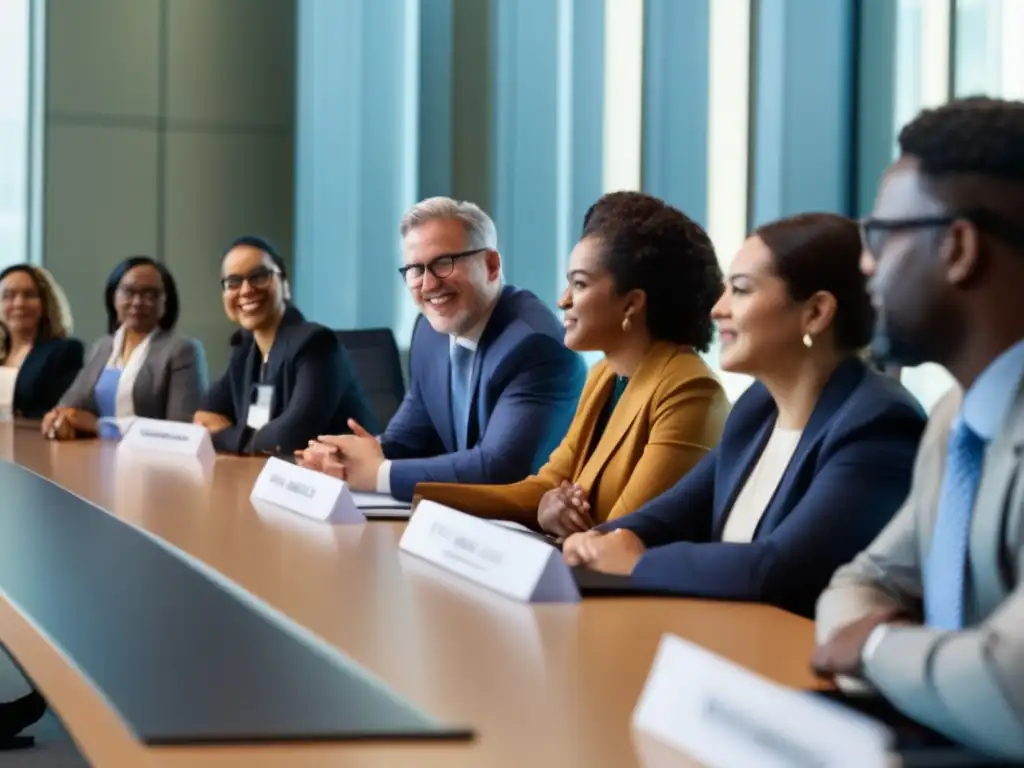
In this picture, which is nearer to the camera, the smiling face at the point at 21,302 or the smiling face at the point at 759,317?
the smiling face at the point at 759,317

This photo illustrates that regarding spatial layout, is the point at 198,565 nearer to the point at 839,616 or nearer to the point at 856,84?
the point at 839,616

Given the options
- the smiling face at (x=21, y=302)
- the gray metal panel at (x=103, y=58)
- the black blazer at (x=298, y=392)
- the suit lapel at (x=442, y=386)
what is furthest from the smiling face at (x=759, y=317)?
the gray metal panel at (x=103, y=58)

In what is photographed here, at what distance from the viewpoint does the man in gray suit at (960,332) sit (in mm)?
1365

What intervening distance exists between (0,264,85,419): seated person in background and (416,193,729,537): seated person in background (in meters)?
4.10

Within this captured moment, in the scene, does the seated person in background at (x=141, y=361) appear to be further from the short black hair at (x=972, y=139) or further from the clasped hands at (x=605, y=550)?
the short black hair at (x=972, y=139)

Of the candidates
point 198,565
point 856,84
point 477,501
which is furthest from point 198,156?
point 198,565

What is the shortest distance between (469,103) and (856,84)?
293 centimetres

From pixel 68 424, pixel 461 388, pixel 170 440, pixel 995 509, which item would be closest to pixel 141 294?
pixel 68 424

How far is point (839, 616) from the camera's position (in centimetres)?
153

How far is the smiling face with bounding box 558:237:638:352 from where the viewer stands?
291cm

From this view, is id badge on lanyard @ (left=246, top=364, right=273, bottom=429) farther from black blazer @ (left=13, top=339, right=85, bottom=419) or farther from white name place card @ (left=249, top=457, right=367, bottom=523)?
black blazer @ (left=13, top=339, right=85, bottom=419)

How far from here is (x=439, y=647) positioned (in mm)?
1644

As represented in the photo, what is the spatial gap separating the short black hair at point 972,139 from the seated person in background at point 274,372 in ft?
10.8

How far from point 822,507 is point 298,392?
112 inches
